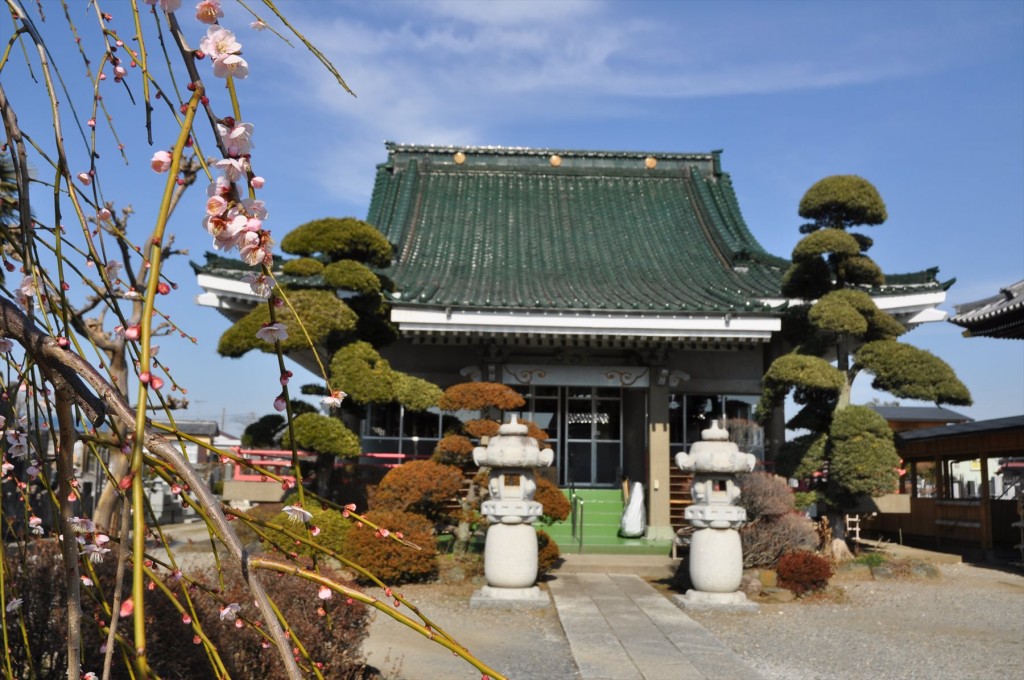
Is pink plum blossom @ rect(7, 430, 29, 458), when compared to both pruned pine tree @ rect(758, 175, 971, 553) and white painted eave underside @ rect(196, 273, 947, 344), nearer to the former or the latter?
pruned pine tree @ rect(758, 175, 971, 553)

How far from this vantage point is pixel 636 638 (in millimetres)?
7551

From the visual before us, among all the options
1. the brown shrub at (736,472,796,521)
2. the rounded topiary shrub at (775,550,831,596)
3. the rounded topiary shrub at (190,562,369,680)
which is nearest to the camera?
the rounded topiary shrub at (190,562,369,680)

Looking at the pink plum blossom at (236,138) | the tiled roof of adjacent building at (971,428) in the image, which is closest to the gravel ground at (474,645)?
the pink plum blossom at (236,138)

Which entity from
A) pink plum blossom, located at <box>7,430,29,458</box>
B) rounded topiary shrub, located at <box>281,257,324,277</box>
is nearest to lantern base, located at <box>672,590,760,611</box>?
rounded topiary shrub, located at <box>281,257,324,277</box>

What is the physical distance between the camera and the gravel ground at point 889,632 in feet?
21.9

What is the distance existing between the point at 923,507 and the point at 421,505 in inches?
410

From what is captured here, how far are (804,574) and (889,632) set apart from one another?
6.08 ft

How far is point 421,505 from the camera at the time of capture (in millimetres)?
11523

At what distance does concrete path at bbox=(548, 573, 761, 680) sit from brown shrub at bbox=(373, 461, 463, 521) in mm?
1952

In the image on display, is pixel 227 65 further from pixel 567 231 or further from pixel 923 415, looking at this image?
pixel 923 415

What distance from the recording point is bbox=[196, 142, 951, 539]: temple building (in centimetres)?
1373

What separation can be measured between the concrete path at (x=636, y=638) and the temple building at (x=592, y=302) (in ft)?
14.4

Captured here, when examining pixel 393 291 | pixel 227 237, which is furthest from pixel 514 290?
pixel 227 237

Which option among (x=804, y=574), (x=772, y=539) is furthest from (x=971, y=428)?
(x=804, y=574)
